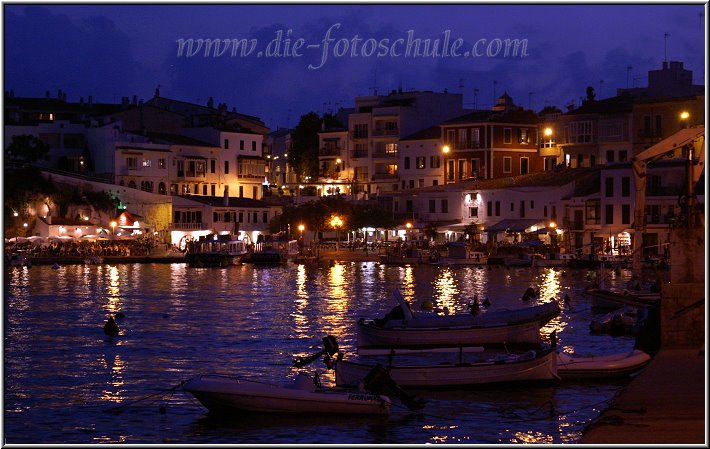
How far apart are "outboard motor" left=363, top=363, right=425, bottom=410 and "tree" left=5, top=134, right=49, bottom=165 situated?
75291 mm

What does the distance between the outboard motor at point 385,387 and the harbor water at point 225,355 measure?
0.91ft

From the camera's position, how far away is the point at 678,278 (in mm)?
26625

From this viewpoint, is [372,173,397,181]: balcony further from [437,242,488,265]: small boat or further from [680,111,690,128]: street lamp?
[680,111,690,128]: street lamp

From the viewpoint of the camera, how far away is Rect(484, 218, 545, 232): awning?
89.5 meters

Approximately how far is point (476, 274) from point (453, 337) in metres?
44.6

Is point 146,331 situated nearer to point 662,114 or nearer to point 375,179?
point 662,114

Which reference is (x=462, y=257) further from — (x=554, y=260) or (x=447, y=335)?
(x=447, y=335)

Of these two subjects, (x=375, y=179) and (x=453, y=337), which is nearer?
(x=453, y=337)

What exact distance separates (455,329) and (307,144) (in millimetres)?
91744

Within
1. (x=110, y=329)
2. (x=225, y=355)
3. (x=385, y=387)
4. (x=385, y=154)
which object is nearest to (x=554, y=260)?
(x=385, y=154)

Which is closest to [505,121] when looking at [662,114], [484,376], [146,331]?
[662,114]

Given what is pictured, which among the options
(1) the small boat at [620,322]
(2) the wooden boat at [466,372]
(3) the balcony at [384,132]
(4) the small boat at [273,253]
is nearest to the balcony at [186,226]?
(4) the small boat at [273,253]

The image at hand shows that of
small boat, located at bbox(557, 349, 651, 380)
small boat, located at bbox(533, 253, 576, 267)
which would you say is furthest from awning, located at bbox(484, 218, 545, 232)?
small boat, located at bbox(557, 349, 651, 380)

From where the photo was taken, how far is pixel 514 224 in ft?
297
